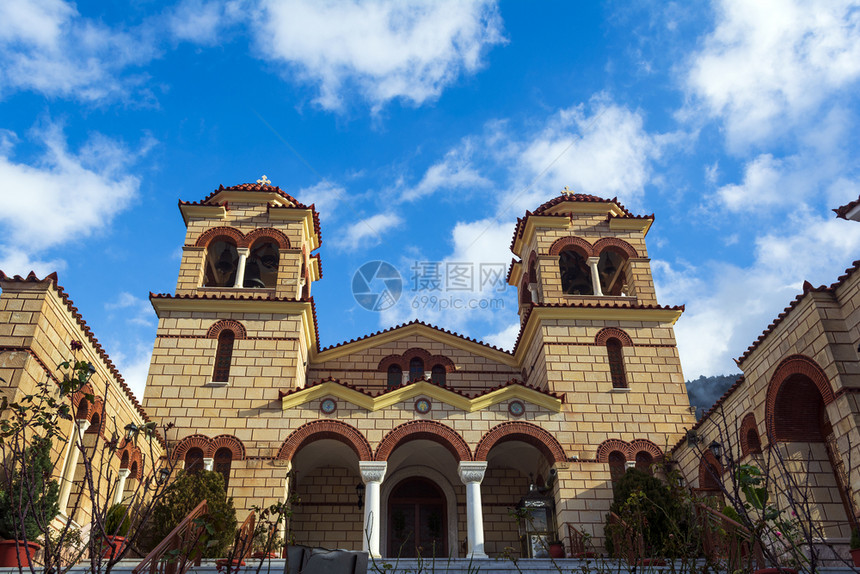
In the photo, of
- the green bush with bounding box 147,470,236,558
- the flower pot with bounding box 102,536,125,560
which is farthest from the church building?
the flower pot with bounding box 102,536,125,560

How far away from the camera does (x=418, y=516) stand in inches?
748

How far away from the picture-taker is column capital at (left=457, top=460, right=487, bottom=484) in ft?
52.6

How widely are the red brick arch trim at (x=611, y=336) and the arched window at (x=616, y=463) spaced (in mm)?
3064

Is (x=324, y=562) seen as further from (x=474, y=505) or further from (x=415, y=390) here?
(x=415, y=390)

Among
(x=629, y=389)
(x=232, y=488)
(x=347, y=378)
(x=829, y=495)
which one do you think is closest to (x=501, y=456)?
(x=629, y=389)

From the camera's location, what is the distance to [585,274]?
2222 centimetres

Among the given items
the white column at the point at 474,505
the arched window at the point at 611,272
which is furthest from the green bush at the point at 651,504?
the arched window at the point at 611,272

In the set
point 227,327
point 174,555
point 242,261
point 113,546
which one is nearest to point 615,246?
point 242,261

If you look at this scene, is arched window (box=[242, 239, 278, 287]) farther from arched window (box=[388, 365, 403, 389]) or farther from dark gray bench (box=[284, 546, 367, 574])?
dark gray bench (box=[284, 546, 367, 574])

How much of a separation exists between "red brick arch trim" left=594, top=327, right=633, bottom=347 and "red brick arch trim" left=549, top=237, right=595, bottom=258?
2.86m

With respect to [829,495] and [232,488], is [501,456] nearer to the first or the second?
[232,488]

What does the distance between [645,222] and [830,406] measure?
10484 mm

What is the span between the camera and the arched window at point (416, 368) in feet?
71.2

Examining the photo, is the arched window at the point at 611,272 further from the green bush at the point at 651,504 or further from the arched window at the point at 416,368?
the green bush at the point at 651,504
